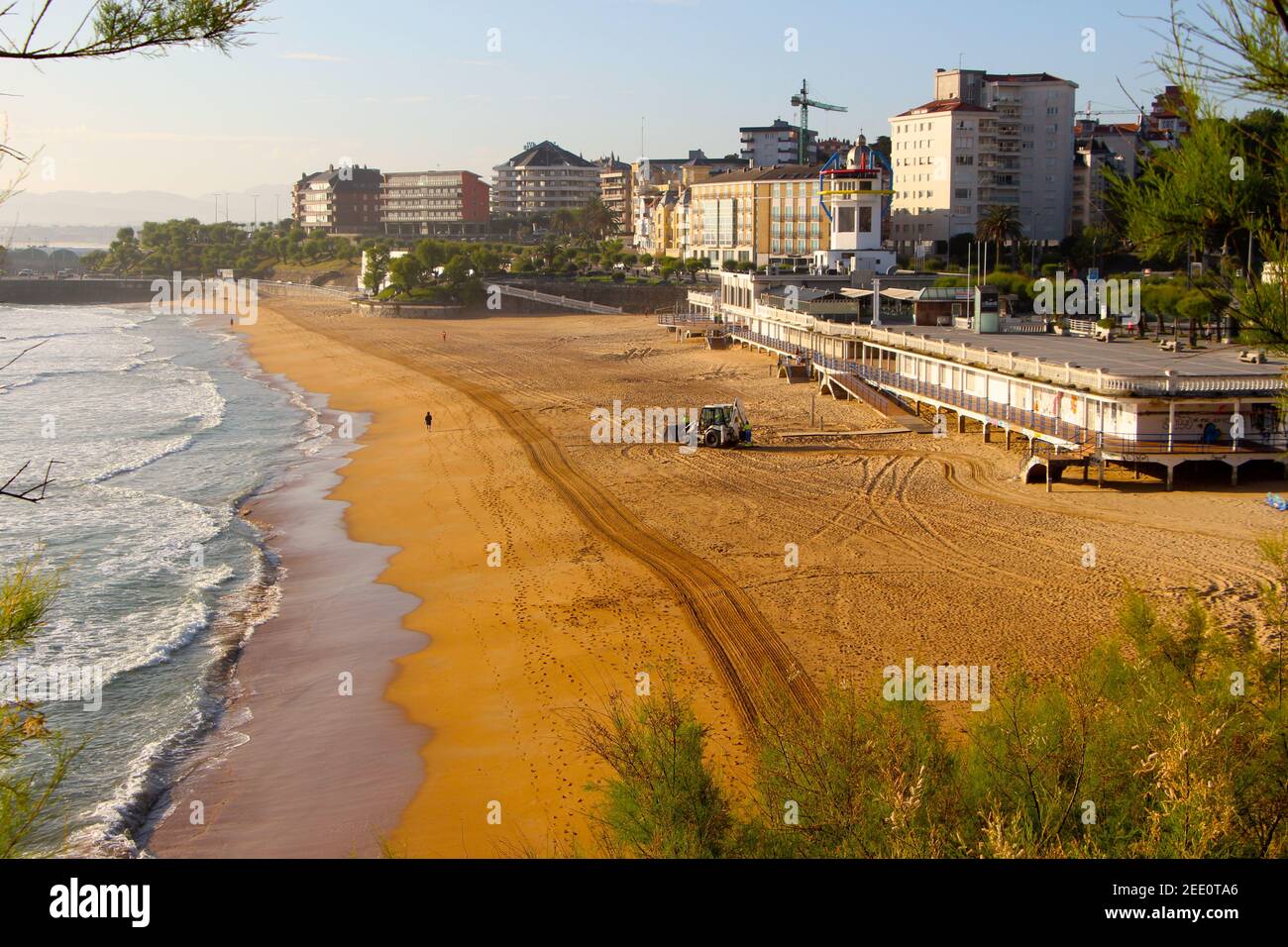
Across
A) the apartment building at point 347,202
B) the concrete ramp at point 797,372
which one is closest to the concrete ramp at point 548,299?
the concrete ramp at point 797,372

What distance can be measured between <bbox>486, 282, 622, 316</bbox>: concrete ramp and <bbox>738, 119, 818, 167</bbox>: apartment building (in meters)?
64.7

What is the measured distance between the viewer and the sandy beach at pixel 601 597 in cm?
1477

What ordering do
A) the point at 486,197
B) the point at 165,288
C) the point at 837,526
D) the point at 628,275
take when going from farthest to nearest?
the point at 486,197 < the point at 165,288 < the point at 628,275 < the point at 837,526

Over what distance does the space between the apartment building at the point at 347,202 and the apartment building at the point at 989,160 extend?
9988cm

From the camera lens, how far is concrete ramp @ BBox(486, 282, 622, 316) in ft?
299

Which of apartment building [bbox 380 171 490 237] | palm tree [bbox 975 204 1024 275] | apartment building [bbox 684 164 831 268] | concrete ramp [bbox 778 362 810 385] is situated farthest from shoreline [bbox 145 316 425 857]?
apartment building [bbox 380 171 490 237]

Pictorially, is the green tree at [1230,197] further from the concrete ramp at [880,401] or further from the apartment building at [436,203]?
the apartment building at [436,203]

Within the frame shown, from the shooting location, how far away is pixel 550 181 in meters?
177

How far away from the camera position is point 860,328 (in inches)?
1811

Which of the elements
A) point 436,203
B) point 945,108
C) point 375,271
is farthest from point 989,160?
point 436,203

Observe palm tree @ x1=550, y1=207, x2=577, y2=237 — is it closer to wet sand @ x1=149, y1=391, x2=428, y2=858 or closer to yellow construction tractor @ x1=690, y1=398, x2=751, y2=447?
yellow construction tractor @ x1=690, y1=398, x2=751, y2=447

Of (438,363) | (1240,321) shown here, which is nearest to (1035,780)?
(1240,321)
